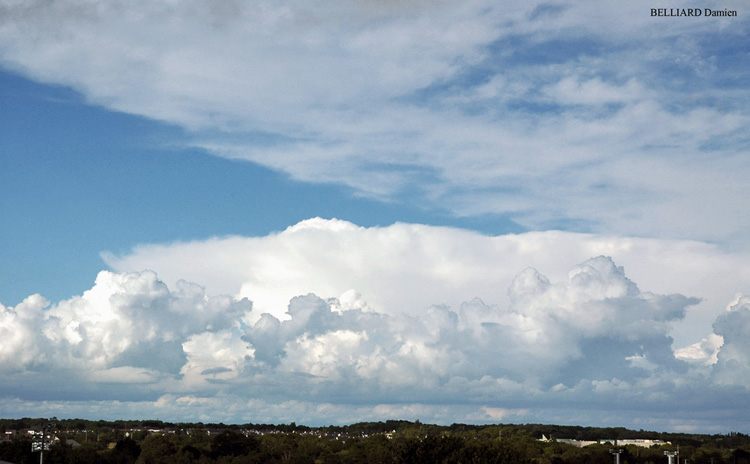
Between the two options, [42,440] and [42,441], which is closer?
[42,440]

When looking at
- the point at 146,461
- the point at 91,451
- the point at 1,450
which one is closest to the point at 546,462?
the point at 146,461

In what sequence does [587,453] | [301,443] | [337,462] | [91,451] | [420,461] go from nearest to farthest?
[420,461], [91,451], [337,462], [587,453], [301,443]

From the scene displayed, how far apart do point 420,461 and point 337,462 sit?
6294 centimetres

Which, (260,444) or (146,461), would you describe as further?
(260,444)

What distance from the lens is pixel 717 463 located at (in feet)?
653

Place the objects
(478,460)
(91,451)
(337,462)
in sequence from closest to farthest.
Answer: (478,460) → (91,451) → (337,462)

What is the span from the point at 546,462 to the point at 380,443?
39739 mm

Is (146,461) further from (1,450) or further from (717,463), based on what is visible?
(717,463)

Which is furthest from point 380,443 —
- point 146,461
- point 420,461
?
point 420,461

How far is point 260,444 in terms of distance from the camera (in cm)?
18950

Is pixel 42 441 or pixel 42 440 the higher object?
pixel 42 440

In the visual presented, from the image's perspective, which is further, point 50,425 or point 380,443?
point 380,443

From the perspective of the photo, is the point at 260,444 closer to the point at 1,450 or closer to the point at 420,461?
the point at 1,450

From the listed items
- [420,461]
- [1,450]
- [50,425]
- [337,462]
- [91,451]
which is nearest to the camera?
[420,461]
